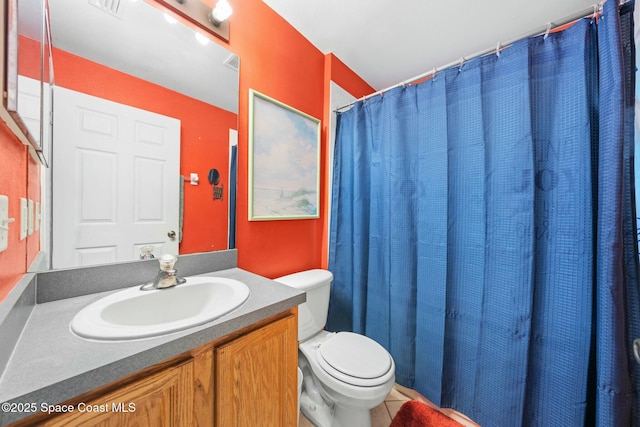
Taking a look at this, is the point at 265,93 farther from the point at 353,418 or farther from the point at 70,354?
the point at 353,418

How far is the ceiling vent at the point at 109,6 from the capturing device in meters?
0.82

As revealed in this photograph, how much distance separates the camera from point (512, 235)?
1.04m

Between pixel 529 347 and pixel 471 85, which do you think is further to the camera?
pixel 471 85

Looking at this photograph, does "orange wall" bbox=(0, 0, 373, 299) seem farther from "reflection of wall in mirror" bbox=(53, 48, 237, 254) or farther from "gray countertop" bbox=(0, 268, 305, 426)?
"gray countertop" bbox=(0, 268, 305, 426)

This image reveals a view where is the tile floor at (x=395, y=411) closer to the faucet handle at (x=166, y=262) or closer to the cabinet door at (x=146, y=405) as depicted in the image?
the cabinet door at (x=146, y=405)

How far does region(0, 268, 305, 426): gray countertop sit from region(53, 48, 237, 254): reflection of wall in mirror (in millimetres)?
471

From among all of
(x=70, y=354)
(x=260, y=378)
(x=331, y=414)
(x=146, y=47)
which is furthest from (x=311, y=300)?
(x=146, y=47)

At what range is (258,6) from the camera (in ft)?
4.22

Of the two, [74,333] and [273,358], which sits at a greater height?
[74,333]

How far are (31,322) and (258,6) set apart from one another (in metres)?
1.65

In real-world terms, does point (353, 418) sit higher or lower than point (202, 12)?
lower

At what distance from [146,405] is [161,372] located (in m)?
0.06

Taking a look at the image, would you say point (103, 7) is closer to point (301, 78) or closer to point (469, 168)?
point (301, 78)

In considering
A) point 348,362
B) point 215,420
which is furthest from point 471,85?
point 215,420
